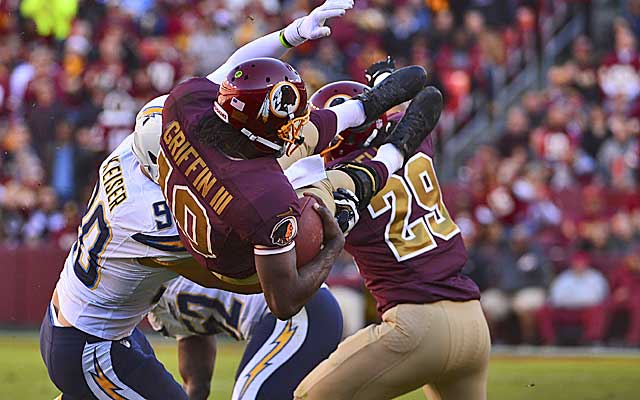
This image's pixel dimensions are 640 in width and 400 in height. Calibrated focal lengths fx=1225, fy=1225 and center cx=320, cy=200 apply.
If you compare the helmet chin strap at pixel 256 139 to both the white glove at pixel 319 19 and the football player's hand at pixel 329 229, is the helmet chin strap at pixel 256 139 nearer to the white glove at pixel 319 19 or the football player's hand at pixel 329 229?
the football player's hand at pixel 329 229

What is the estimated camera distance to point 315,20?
5012mm

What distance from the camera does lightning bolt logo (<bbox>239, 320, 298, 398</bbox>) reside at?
523cm

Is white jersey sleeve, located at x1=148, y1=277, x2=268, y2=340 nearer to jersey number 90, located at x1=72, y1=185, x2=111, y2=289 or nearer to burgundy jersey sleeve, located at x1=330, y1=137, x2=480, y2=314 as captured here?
burgundy jersey sleeve, located at x1=330, y1=137, x2=480, y2=314

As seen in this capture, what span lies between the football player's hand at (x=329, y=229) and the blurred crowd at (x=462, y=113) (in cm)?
771

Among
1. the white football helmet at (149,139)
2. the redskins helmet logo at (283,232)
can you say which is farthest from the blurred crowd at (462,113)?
the redskins helmet logo at (283,232)

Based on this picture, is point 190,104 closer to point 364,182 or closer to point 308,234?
point 308,234

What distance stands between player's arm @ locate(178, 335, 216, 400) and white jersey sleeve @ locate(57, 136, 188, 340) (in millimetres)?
1075

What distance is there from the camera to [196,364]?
6.11 meters

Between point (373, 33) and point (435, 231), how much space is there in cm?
1003

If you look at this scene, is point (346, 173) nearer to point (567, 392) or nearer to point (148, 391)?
point (148, 391)

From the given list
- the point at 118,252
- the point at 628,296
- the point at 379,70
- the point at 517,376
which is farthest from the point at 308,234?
the point at 628,296

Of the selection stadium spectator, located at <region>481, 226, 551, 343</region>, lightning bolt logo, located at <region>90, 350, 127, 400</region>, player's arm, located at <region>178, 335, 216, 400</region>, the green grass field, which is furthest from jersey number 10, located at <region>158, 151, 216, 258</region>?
stadium spectator, located at <region>481, 226, 551, 343</region>

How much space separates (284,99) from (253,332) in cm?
154

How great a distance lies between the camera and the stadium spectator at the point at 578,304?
39.0 ft
